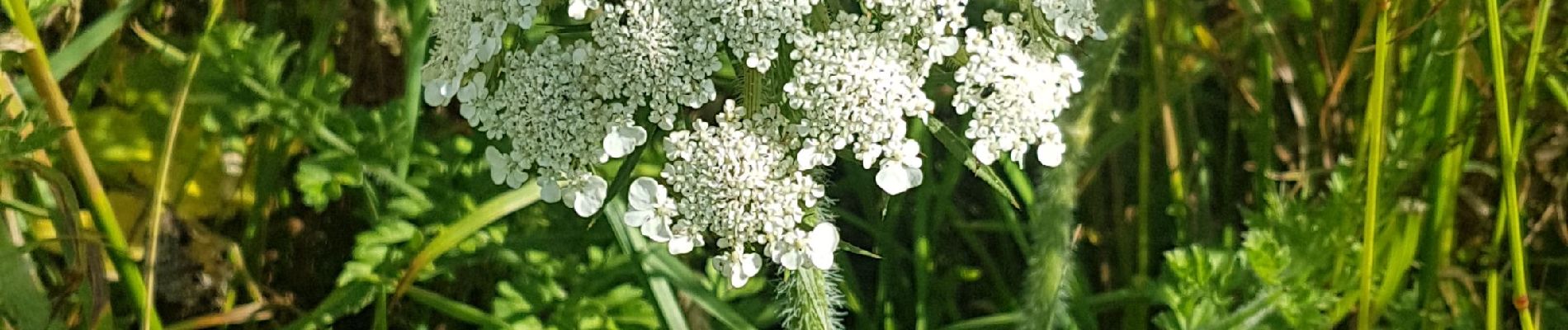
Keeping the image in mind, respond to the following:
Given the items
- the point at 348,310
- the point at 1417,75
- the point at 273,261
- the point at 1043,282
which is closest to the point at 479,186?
the point at 348,310

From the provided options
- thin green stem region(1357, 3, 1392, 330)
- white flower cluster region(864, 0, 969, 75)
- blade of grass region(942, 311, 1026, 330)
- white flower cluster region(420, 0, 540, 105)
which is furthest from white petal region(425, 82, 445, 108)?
thin green stem region(1357, 3, 1392, 330)

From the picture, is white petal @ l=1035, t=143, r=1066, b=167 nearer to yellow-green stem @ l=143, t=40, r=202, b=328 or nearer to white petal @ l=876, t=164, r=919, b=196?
white petal @ l=876, t=164, r=919, b=196

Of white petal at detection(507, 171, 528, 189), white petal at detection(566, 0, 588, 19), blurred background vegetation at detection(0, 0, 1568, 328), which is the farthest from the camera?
blurred background vegetation at detection(0, 0, 1568, 328)

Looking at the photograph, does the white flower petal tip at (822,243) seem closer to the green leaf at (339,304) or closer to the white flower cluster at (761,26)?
the white flower cluster at (761,26)

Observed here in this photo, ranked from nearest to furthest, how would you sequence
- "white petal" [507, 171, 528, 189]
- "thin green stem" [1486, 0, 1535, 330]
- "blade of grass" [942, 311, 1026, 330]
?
"white petal" [507, 171, 528, 189]
"thin green stem" [1486, 0, 1535, 330]
"blade of grass" [942, 311, 1026, 330]

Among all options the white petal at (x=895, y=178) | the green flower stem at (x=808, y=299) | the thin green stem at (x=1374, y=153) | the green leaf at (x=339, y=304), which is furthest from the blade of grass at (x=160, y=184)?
the thin green stem at (x=1374, y=153)

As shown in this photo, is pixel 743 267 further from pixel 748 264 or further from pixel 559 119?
pixel 559 119

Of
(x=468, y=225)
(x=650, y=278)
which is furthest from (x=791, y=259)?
(x=468, y=225)
